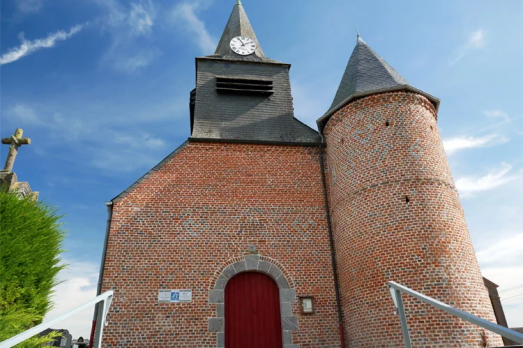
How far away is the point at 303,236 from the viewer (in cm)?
904

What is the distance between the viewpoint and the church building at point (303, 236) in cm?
734

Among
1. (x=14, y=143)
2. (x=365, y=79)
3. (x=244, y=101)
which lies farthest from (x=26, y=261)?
(x=365, y=79)

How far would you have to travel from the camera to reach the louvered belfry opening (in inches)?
444

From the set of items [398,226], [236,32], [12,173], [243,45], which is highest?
[236,32]

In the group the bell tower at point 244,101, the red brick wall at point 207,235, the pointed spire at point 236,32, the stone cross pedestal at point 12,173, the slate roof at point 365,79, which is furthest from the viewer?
the pointed spire at point 236,32

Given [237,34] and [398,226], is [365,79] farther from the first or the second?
[237,34]

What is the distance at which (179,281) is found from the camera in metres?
8.18

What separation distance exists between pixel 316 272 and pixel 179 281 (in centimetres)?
327

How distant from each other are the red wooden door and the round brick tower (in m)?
1.65

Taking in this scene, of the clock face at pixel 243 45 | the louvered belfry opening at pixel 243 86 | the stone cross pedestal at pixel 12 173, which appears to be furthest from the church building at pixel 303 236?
the clock face at pixel 243 45

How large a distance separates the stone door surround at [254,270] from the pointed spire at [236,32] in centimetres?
721

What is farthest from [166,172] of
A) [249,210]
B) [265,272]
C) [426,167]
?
[426,167]

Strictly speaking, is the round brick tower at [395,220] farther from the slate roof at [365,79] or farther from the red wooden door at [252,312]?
the red wooden door at [252,312]

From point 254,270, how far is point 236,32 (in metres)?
9.66
